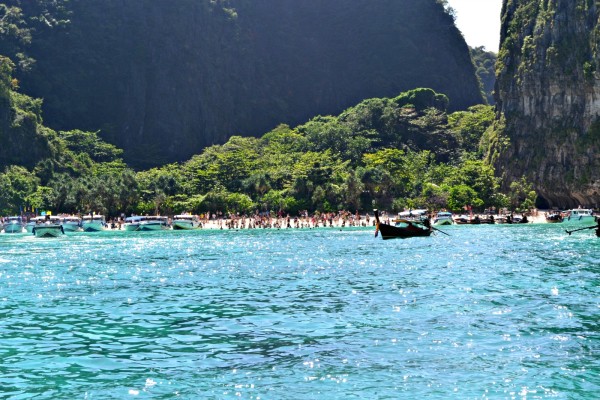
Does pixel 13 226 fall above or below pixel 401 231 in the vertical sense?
above

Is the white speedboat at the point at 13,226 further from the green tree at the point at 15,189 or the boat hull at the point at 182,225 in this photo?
the boat hull at the point at 182,225

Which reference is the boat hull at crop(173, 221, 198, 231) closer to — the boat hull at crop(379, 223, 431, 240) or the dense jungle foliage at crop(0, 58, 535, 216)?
the dense jungle foliage at crop(0, 58, 535, 216)

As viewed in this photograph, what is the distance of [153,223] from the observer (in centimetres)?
11756

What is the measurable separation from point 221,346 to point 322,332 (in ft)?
11.9

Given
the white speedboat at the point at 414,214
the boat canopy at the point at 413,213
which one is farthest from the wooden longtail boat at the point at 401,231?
the boat canopy at the point at 413,213

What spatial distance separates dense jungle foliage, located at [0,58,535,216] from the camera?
133250mm

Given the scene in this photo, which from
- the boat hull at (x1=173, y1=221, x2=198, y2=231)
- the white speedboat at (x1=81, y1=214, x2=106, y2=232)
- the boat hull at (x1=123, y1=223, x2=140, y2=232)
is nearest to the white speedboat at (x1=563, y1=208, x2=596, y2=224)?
the boat hull at (x1=173, y1=221, x2=198, y2=231)

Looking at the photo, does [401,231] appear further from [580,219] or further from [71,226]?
[71,226]

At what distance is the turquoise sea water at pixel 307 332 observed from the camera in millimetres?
18375

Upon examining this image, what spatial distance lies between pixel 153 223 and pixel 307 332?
314 ft

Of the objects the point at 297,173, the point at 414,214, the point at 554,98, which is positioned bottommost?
the point at 414,214

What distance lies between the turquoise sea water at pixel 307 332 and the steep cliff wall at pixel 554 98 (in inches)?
3725

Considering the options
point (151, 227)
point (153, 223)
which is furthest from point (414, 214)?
point (151, 227)

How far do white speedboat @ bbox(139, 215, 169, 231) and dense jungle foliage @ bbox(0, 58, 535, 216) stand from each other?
49.1ft
